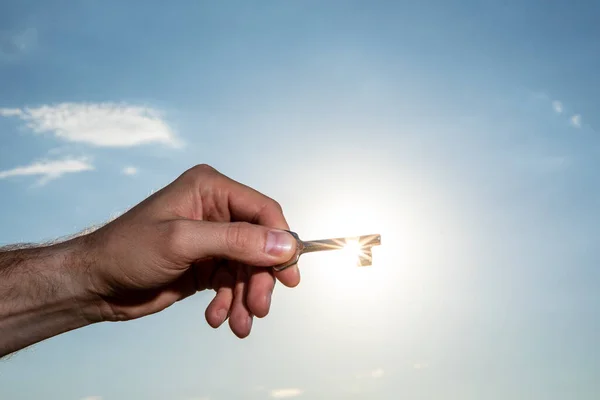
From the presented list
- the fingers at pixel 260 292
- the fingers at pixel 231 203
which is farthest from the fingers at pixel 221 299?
the fingers at pixel 231 203

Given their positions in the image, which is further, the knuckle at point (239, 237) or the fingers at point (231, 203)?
the fingers at point (231, 203)

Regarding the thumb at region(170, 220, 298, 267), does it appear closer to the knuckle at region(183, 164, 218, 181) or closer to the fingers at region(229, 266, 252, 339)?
the knuckle at region(183, 164, 218, 181)

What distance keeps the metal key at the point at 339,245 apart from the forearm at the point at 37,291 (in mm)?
1552

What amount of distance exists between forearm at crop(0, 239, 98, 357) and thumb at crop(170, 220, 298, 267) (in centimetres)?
88

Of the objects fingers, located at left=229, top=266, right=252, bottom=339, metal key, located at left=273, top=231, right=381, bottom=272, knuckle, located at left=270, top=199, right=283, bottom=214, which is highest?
knuckle, located at left=270, top=199, right=283, bottom=214

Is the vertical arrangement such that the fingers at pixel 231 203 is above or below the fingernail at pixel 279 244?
above

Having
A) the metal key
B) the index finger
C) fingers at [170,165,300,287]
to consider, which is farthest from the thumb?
the index finger

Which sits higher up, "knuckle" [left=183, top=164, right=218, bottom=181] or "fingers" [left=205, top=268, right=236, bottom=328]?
"knuckle" [left=183, top=164, right=218, bottom=181]

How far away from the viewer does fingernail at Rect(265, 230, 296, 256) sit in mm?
4590

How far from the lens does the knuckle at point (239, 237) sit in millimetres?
4492

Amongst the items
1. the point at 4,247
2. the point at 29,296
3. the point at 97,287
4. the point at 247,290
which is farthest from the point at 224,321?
the point at 4,247

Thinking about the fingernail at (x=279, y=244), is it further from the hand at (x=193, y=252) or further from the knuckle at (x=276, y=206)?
the knuckle at (x=276, y=206)

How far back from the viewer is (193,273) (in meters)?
5.61

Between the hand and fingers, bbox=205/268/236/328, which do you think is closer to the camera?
the hand
